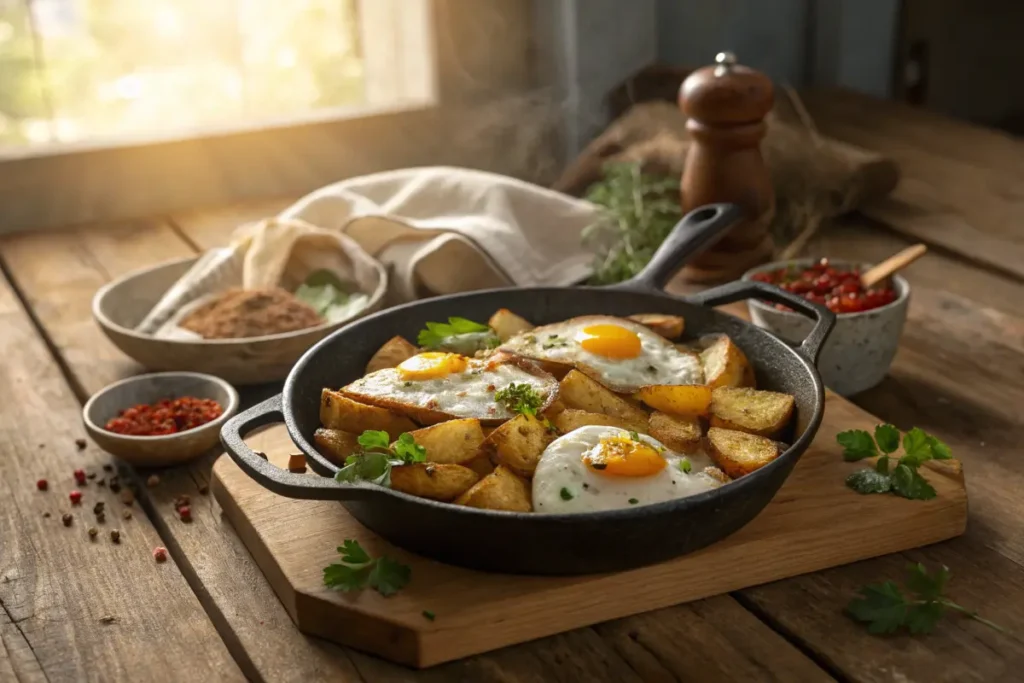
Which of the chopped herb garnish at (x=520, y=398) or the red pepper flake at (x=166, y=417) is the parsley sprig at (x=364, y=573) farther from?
the red pepper flake at (x=166, y=417)

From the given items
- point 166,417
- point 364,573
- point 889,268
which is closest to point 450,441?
point 364,573

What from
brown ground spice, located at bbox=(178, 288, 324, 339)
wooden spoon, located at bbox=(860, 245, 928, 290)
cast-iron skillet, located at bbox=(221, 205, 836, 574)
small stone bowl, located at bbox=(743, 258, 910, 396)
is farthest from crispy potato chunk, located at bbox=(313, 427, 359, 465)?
wooden spoon, located at bbox=(860, 245, 928, 290)

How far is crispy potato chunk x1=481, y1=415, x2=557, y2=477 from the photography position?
1.53 metres

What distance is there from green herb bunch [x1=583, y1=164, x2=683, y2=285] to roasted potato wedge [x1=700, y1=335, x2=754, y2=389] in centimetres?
66

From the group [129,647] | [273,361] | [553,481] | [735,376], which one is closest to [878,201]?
[735,376]

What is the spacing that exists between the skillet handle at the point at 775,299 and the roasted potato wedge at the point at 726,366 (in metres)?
0.09

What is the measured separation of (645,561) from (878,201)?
5.94 feet

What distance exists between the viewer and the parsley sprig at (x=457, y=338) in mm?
1925

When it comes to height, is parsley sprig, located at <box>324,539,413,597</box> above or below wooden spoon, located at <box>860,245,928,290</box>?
below

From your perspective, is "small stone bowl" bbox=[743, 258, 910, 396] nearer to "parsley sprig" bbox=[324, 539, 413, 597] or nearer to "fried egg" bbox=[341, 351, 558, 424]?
"fried egg" bbox=[341, 351, 558, 424]

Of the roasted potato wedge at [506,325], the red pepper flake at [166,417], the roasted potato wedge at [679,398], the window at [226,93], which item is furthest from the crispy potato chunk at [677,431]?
the window at [226,93]

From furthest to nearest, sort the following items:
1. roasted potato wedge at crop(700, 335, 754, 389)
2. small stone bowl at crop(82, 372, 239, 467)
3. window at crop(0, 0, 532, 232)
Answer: window at crop(0, 0, 532, 232)
small stone bowl at crop(82, 372, 239, 467)
roasted potato wedge at crop(700, 335, 754, 389)

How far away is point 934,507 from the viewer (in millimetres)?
1623

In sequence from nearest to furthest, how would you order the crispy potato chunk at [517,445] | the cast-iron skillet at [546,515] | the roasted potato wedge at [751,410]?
the cast-iron skillet at [546,515] → the crispy potato chunk at [517,445] → the roasted potato wedge at [751,410]
